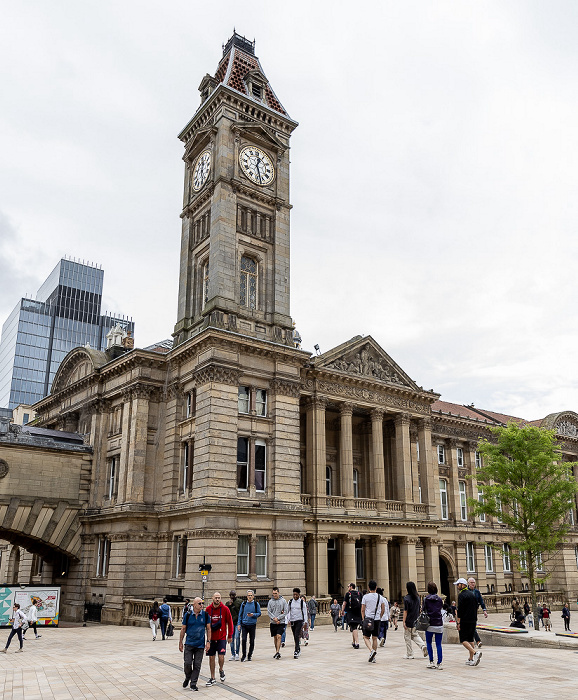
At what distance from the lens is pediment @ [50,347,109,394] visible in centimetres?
4200

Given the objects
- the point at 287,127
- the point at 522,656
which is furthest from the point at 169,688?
the point at 287,127

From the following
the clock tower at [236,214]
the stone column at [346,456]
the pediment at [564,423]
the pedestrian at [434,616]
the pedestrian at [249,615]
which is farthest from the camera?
the pediment at [564,423]

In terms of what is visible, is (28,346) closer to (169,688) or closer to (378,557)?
(378,557)

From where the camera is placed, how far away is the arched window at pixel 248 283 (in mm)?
37156

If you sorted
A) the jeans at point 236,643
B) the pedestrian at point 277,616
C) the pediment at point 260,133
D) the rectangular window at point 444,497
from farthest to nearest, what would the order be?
the rectangular window at point 444,497, the pediment at point 260,133, the jeans at point 236,643, the pedestrian at point 277,616

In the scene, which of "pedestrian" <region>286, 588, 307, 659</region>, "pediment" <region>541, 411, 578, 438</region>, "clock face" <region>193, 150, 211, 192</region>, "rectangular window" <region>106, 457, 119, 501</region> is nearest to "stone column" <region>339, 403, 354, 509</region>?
"rectangular window" <region>106, 457, 119, 501</region>

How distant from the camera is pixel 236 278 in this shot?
120ft

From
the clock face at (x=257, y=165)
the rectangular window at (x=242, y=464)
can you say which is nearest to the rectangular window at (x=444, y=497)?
the rectangular window at (x=242, y=464)

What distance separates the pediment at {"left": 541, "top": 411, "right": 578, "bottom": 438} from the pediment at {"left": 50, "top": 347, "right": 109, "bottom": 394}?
39803mm

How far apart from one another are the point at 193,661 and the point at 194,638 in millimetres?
698

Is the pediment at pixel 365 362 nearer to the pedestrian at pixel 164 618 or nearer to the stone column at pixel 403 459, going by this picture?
the stone column at pixel 403 459

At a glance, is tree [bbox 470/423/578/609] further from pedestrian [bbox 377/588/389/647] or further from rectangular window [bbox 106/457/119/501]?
rectangular window [bbox 106/457/119/501]

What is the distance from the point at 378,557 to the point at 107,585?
16.4 m

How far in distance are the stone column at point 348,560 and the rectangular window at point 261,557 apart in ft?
22.8
